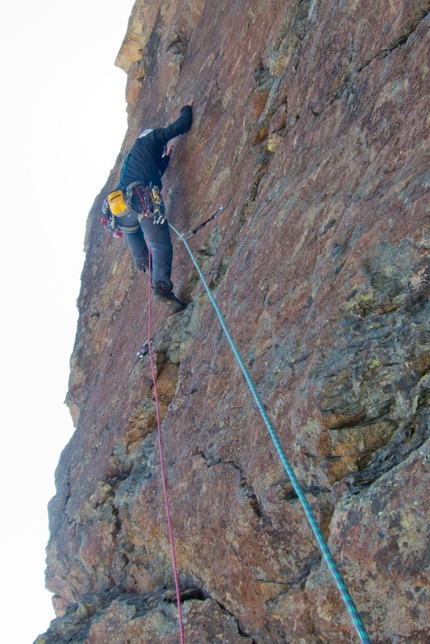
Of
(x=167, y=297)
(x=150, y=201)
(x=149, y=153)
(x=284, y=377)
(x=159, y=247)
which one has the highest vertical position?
(x=149, y=153)

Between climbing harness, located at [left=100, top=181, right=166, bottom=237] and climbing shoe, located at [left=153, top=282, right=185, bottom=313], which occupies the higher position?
climbing harness, located at [left=100, top=181, right=166, bottom=237]

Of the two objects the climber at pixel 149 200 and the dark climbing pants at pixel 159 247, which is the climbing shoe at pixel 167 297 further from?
the dark climbing pants at pixel 159 247

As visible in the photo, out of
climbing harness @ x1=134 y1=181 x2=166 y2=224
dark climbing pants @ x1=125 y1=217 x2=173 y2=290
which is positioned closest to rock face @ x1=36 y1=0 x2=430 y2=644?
dark climbing pants @ x1=125 y1=217 x2=173 y2=290

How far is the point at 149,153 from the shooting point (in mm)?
8273

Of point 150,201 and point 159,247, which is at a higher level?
point 150,201

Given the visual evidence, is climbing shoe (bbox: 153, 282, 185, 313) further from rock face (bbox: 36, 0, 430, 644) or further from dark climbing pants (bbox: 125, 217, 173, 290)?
rock face (bbox: 36, 0, 430, 644)

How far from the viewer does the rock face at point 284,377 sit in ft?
9.86

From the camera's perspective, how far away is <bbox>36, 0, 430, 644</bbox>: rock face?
3.01 meters

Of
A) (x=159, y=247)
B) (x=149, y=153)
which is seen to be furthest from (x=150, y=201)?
(x=149, y=153)

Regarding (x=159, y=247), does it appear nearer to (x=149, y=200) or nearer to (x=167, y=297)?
(x=149, y=200)

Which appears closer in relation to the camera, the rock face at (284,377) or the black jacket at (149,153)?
the rock face at (284,377)

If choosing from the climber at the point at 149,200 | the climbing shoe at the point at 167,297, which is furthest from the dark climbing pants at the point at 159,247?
the climbing shoe at the point at 167,297

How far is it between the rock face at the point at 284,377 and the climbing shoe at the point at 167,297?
277 mm

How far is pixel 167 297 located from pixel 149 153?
2731 millimetres
